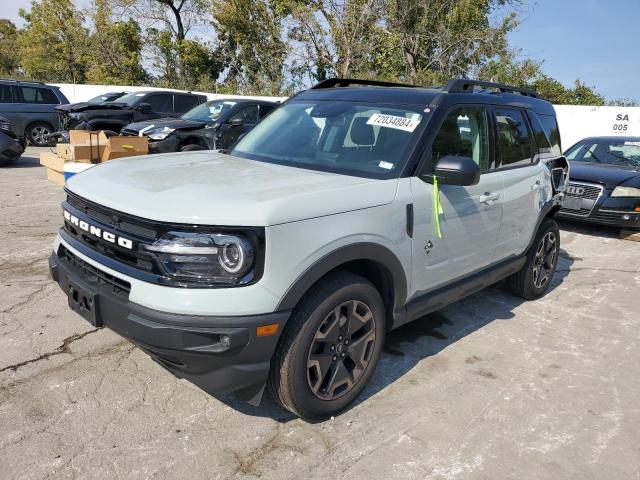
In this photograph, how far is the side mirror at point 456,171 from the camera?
9.60 ft

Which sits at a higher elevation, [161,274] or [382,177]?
[382,177]

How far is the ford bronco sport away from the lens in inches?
88.7

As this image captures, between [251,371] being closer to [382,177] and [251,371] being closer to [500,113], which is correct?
[382,177]

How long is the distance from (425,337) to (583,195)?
5.10 m

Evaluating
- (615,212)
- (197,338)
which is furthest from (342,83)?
(615,212)

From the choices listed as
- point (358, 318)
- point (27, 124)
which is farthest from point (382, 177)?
point (27, 124)

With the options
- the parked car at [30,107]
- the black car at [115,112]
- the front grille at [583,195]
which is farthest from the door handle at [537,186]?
the parked car at [30,107]

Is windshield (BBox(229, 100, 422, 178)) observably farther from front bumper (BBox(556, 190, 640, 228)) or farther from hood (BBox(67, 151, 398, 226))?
front bumper (BBox(556, 190, 640, 228))

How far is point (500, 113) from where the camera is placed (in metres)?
3.99

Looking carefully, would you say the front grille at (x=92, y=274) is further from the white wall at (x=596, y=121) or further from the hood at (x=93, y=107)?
the white wall at (x=596, y=121)

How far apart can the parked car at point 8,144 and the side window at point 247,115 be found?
4.89 m

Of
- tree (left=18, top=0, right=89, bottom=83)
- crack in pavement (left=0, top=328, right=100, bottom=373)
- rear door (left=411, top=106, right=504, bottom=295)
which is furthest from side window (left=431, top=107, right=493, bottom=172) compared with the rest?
tree (left=18, top=0, right=89, bottom=83)

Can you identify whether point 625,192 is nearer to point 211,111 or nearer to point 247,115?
point 247,115

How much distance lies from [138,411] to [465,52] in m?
23.8
